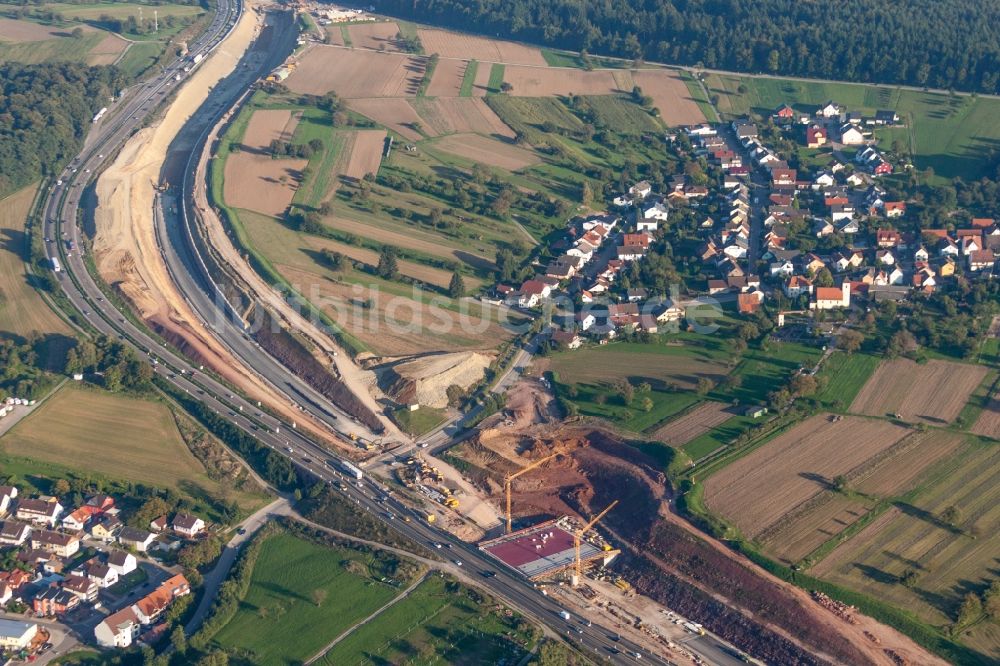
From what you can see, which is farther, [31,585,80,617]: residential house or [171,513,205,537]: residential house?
[171,513,205,537]: residential house

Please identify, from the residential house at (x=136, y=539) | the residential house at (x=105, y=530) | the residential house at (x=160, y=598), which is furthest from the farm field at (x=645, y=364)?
the residential house at (x=105, y=530)

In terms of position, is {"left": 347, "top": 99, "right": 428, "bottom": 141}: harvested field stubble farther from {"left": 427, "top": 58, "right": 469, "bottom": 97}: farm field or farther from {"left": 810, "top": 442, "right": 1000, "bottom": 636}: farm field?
{"left": 810, "top": 442, "right": 1000, "bottom": 636}: farm field

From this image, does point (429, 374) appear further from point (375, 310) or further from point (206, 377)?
point (206, 377)

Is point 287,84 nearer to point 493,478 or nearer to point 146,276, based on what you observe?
point 146,276

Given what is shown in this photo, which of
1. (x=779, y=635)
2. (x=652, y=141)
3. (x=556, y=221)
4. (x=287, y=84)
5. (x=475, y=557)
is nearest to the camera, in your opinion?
(x=779, y=635)

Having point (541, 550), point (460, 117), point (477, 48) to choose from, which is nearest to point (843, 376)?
point (541, 550)

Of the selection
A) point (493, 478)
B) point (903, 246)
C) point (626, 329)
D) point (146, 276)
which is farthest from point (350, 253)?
point (903, 246)

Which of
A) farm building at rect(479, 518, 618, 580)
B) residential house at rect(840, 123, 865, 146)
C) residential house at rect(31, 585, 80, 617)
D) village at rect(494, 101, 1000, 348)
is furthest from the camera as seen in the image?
residential house at rect(840, 123, 865, 146)

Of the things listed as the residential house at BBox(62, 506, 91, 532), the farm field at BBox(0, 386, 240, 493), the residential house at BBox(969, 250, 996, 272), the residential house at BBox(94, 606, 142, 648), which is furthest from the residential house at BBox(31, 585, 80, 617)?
the residential house at BBox(969, 250, 996, 272)
